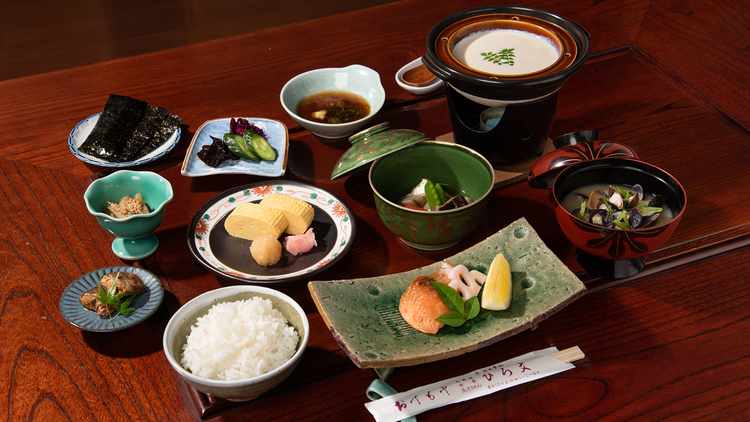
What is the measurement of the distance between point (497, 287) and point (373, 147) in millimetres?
495

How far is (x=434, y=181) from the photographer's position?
1.43 metres

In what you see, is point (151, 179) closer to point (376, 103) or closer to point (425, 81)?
point (376, 103)

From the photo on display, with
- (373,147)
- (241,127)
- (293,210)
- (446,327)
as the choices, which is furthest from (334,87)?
(446,327)

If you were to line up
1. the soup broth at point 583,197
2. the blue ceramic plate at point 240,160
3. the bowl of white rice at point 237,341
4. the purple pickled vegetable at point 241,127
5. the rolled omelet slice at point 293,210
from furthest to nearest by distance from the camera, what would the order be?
the purple pickled vegetable at point 241,127 → the blue ceramic plate at point 240,160 → the rolled omelet slice at point 293,210 → the soup broth at point 583,197 → the bowl of white rice at point 237,341

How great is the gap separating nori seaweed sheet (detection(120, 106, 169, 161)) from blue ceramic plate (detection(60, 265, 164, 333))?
50cm

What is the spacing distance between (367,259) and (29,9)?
447 centimetres

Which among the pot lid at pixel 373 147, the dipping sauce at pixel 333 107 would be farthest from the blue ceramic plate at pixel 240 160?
the pot lid at pixel 373 147

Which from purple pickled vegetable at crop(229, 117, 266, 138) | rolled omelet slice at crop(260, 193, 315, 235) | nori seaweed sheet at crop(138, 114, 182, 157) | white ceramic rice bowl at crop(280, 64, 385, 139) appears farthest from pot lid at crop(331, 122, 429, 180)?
nori seaweed sheet at crop(138, 114, 182, 157)

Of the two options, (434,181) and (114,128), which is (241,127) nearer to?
(114,128)

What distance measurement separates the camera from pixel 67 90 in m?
1.91

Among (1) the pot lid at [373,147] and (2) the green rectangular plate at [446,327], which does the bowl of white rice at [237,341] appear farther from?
(1) the pot lid at [373,147]

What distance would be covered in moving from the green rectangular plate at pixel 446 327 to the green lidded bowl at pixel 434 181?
0.23 ft

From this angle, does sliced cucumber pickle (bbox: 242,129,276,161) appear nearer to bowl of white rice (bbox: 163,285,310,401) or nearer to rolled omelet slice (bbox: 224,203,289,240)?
rolled omelet slice (bbox: 224,203,289,240)

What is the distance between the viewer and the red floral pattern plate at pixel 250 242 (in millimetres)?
1204
